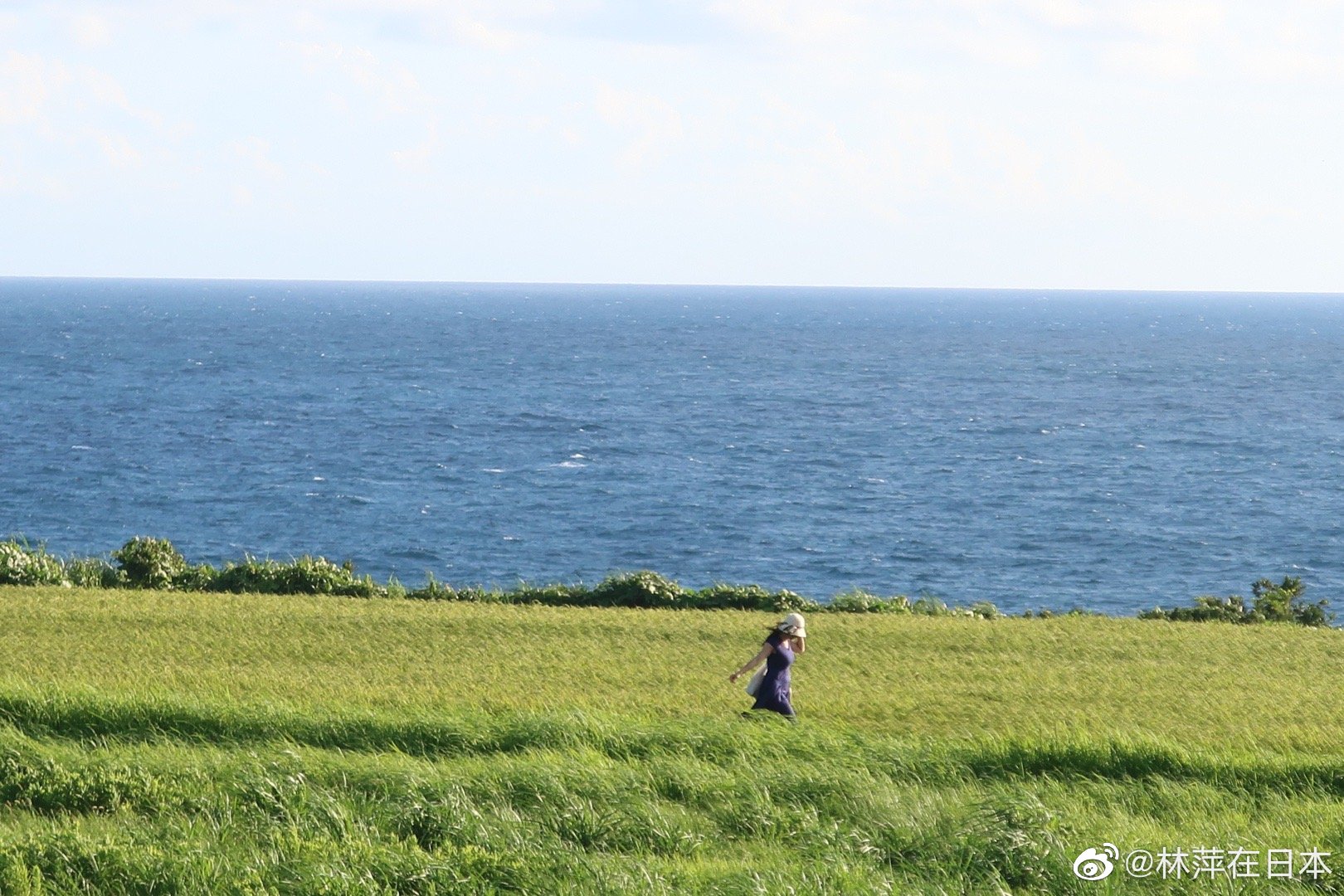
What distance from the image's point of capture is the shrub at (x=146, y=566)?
31562 millimetres

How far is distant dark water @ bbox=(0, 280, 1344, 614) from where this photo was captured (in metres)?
57.2

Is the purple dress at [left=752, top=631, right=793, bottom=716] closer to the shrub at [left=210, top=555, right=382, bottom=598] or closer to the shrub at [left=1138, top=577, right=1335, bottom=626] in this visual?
the shrub at [left=210, top=555, right=382, bottom=598]

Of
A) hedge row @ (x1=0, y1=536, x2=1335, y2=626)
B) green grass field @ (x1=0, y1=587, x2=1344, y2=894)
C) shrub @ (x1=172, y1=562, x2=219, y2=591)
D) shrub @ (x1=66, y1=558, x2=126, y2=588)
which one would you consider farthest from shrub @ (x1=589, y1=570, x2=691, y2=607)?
shrub @ (x1=66, y1=558, x2=126, y2=588)

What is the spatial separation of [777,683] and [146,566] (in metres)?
19.9

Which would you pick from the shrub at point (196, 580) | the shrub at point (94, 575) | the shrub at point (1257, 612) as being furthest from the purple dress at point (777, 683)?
the shrub at point (94, 575)

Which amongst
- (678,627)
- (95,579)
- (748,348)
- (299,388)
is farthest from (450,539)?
(748,348)

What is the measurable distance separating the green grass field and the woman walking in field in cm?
34

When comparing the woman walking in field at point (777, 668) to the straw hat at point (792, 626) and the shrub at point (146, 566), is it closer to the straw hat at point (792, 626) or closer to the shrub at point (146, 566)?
the straw hat at point (792, 626)

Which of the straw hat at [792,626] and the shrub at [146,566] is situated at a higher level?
the straw hat at [792,626]

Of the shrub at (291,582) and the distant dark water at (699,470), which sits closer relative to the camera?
the shrub at (291,582)

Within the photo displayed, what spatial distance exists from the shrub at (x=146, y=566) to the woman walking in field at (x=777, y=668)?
1889 centimetres

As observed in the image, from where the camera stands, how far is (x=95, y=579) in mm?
31875

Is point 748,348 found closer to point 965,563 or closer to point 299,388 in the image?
point 299,388

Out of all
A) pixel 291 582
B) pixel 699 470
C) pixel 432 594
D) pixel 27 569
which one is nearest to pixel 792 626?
pixel 432 594
